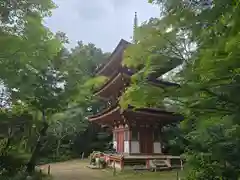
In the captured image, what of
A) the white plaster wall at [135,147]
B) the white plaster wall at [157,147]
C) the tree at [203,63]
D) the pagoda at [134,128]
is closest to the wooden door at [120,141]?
the pagoda at [134,128]

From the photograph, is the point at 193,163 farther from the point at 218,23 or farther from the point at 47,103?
the point at 47,103

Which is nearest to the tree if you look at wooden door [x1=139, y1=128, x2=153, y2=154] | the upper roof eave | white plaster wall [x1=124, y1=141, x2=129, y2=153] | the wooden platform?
the wooden platform

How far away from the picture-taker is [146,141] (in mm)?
16422

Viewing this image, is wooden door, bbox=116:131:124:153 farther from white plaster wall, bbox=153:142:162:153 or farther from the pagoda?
white plaster wall, bbox=153:142:162:153

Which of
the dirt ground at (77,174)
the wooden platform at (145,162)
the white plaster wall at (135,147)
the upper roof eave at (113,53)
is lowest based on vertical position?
the dirt ground at (77,174)

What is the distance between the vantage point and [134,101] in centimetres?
480

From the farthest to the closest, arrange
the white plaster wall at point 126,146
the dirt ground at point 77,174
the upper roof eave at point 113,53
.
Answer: the upper roof eave at point 113,53 < the white plaster wall at point 126,146 < the dirt ground at point 77,174

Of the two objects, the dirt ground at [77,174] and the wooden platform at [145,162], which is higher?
the wooden platform at [145,162]

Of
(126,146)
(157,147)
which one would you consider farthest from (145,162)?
(157,147)

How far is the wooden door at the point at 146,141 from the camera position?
53.1 ft

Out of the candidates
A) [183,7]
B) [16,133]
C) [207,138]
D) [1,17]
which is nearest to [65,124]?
[16,133]

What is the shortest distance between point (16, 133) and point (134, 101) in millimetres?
9386

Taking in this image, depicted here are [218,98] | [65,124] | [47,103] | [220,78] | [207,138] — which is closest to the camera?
[220,78]

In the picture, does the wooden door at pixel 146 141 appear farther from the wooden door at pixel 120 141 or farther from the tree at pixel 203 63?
the tree at pixel 203 63
